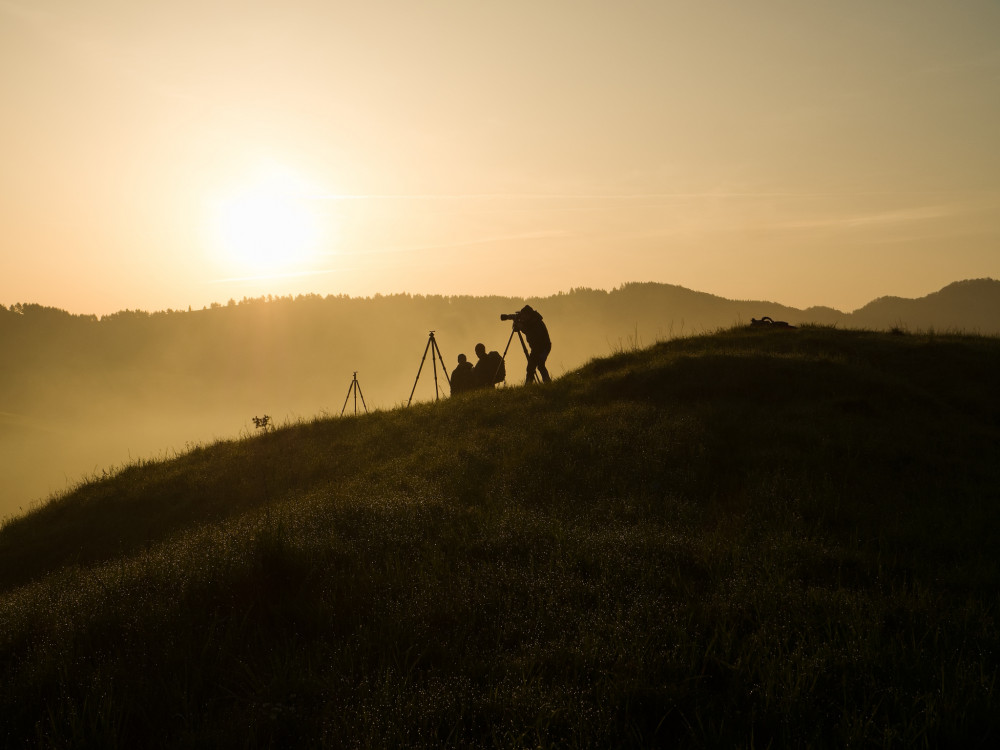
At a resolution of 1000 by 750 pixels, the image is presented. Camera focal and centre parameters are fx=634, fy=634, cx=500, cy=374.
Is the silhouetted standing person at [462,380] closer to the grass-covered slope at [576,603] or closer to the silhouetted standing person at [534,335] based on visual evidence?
the silhouetted standing person at [534,335]

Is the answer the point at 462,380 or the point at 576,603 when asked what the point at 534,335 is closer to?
the point at 462,380

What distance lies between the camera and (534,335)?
20.0m

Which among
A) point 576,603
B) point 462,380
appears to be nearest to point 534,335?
point 462,380

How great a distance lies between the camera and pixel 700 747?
11.5 ft

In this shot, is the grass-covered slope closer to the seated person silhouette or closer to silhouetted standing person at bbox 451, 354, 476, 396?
silhouetted standing person at bbox 451, 354, 476, 396

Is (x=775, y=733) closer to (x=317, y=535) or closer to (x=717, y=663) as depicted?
(x=717, y=663)

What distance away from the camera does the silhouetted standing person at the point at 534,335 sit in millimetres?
19562

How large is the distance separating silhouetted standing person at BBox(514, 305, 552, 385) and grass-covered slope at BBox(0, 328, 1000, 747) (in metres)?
7.66

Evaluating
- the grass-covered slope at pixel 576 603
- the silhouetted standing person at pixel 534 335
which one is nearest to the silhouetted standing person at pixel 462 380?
the silhouetted standing person at pixel 534 335

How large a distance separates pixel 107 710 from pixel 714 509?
669 centimetres

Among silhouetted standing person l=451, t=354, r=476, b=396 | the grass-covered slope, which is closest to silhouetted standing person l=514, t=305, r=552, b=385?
silhouetted standing person l=451, t=354, r=476, b=396

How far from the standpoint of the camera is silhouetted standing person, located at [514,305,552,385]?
19.6 metres

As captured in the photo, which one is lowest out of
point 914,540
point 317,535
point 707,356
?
point 914,540

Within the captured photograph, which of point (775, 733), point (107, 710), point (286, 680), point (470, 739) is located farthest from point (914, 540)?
point (107, 710)
